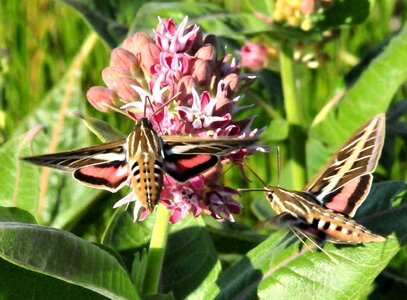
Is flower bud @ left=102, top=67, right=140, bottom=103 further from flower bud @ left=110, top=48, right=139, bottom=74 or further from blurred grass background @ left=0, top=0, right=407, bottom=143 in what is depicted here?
blurred grass background @ left=0, top=0, right=407, bottom=143

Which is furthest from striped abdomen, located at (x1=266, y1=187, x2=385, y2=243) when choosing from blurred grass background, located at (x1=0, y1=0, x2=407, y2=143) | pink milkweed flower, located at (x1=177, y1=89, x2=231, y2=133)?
blurred grass background, located at (x1=0, y1=0, x2=407, y2=143)

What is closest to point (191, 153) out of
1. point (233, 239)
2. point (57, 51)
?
point (233, 239)

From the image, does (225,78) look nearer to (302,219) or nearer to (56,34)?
(302,219)

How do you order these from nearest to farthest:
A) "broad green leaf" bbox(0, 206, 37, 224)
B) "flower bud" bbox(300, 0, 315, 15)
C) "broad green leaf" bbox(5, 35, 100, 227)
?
"broad green leaf" bbox(0, 206, 37, 224), "broad green leaf" bbox(5, 35, 100, 227), "flower bud" bbox(300, 0, 315, 15)

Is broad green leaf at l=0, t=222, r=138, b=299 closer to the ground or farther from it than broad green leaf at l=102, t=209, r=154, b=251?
farther from it

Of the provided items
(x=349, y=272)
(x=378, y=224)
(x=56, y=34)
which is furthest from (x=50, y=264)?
(x=56, y=34)

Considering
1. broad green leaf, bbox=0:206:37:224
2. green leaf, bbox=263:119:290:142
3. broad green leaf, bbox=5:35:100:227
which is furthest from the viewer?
green leaf, bbox=263:119:290:142

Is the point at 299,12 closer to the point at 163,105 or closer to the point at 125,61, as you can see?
the point at 125,61
